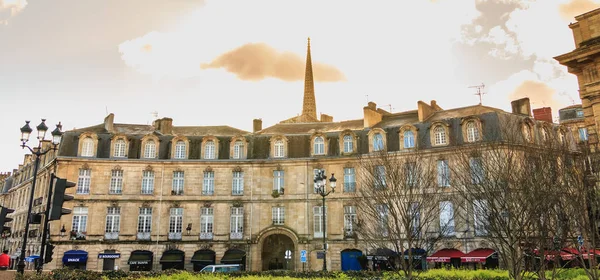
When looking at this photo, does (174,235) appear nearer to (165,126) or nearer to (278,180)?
(278,180)

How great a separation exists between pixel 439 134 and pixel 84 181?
25.1 metres

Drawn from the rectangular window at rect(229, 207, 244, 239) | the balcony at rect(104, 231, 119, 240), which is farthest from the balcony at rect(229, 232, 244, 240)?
the balcony at rect(104, 231, 119, 240)

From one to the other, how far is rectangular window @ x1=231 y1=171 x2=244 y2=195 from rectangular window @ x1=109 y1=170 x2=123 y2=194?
8.06 metres

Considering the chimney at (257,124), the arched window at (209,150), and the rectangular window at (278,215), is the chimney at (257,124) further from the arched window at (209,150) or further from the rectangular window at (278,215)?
the rectangular window at (278,215)

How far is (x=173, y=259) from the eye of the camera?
107 ft

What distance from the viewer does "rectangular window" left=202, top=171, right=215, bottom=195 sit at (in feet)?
114

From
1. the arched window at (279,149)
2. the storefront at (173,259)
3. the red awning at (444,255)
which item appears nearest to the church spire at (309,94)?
the arched window at (279,149)

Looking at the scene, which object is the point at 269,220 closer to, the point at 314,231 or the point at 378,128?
the point at 314,231

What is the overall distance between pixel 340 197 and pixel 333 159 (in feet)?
9.20

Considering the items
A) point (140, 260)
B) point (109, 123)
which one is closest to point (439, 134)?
point (140, 260)

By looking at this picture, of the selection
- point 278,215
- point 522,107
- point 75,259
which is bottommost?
point 75,259

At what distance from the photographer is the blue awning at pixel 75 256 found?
3138 centimetres

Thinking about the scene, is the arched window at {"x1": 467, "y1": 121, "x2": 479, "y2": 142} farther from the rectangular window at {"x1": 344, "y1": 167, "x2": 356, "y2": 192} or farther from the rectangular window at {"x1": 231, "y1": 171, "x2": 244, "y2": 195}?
the rectangular window at {"x1": 231, "y1": 171, "x2": 244, "y2": 195}

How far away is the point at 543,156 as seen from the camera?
15703 mm
